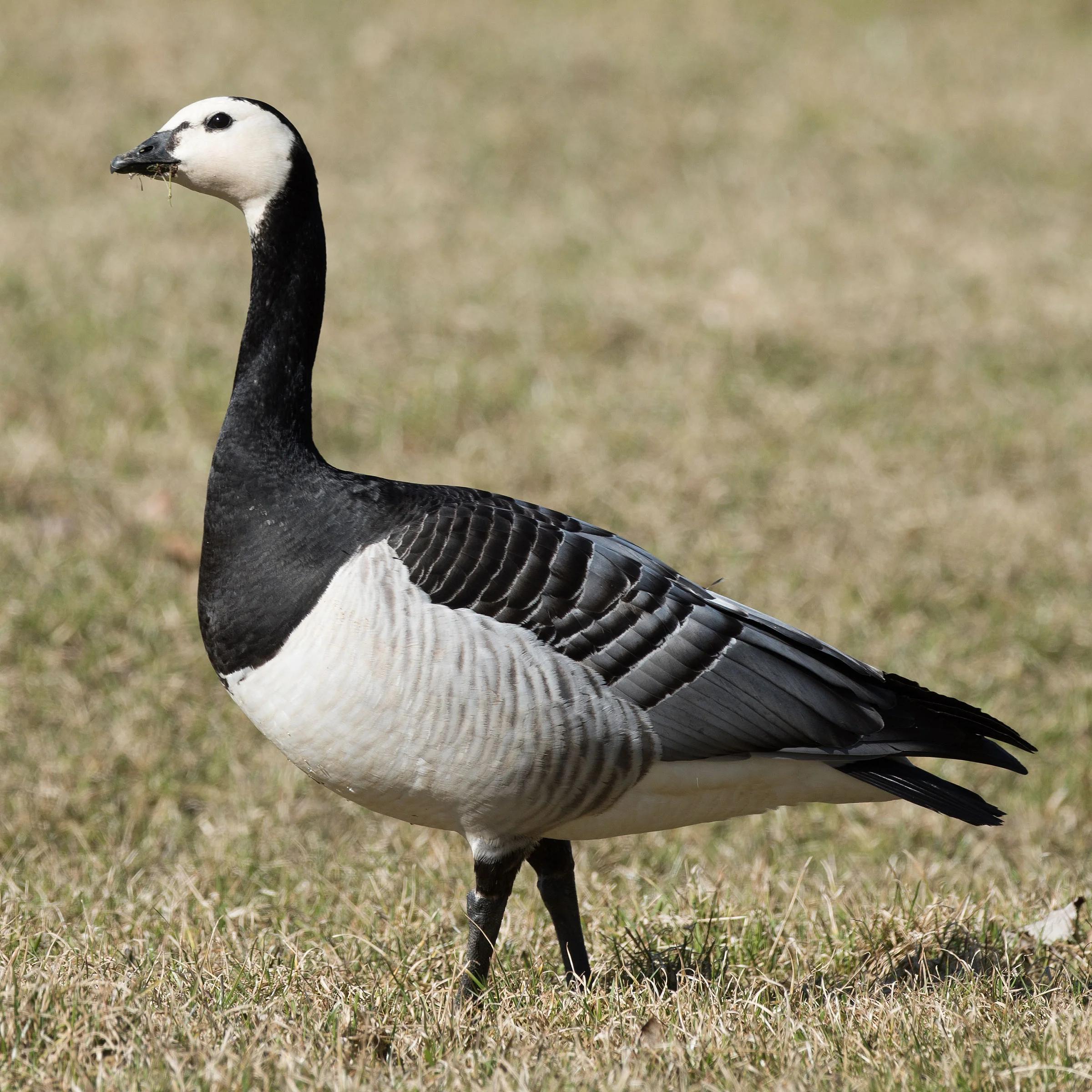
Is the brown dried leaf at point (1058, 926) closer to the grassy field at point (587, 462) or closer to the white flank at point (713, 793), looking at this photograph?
the grassy field at point (587, 462)

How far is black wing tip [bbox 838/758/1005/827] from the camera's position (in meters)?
3.49

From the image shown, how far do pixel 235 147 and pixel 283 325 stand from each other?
1.50 ft

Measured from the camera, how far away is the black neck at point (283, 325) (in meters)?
3.71

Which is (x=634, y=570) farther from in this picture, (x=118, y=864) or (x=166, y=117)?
(x=166, y=117)

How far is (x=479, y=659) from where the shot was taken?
3314 mm

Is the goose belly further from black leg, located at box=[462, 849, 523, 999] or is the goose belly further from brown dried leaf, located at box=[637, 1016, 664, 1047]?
brown dried leaf, located at box=[637, 1016, 664, 1047]

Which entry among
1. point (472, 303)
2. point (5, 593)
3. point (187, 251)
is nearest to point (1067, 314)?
point (472, 303)

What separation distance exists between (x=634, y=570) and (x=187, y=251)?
7674mm

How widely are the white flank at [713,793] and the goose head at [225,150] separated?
176 centimetres

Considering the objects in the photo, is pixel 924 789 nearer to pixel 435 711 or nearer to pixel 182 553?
pixel 435 711

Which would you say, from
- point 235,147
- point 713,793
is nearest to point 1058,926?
point 713,793

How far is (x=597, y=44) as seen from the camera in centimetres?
1550

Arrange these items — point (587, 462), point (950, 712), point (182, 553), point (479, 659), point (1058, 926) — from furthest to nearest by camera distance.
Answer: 1. point (587, 462)
2. point (182, 553)
3. point (1058, 926)
4. point (950, 712)
5. point (479, 659)

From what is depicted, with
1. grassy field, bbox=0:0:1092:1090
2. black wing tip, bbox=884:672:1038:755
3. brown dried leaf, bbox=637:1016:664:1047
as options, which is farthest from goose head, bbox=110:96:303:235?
brown dried leaf, bbox=637:1016:664:1047
